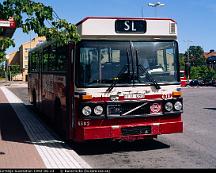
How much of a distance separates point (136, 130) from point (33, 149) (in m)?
2.48

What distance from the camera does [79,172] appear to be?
7.21 metres

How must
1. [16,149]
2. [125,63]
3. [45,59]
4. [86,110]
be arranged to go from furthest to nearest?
[45,59] → [16,149] → [125,63] → [86,110]

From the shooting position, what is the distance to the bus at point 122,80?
9.33 meters

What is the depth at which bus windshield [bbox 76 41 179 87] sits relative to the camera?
30.7ft

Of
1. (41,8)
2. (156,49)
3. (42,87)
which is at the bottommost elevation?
(42,87)

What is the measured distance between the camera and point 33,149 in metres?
9.80

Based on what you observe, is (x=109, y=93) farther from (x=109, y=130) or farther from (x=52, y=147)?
(x=52, y=147)

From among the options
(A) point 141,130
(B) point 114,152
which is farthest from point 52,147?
(A) point 141,130

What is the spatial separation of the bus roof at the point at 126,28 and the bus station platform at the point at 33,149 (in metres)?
2.75

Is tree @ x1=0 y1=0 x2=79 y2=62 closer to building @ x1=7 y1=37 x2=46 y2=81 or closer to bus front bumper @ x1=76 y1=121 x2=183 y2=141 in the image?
bus front bumper @ x1=76 y1=121 x2=183 y2=141

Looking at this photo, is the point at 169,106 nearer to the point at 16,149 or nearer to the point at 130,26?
the point at 130,26

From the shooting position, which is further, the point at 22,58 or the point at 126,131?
the point at 22,58

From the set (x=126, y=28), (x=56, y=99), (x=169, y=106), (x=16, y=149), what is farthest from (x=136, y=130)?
(x=56, y=99)

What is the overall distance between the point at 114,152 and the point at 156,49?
8.73 ft
